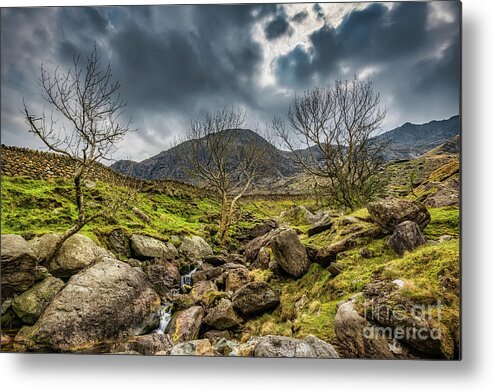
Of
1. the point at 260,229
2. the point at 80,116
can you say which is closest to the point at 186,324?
the point at 260,229

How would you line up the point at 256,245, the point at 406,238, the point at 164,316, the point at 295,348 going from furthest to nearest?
the point at 256,245 < the point at 164,316 < the point at 406,238 < the point at 295,348

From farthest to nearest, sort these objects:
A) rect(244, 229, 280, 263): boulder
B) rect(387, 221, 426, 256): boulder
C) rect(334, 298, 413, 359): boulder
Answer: rect(244, 229, 280, 263): boulder < rect(387, 221, 426, 256): boulder < rect(334, 298, 413, 359): boulder

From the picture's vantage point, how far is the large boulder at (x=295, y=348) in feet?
12.1

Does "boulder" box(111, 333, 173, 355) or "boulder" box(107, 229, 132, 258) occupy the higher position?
"boulder" box(107, 229, 132, 258)

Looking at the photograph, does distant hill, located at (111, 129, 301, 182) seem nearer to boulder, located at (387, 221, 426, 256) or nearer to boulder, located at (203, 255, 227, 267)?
boulder, located at (203, 255, 227, 267)

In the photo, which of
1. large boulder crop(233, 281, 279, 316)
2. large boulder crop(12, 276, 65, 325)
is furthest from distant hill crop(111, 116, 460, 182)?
large boulder crop(12, 276, 65, 325)

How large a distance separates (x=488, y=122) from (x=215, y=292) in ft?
13.9

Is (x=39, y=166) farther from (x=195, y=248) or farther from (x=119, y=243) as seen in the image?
(x=195, y=248)

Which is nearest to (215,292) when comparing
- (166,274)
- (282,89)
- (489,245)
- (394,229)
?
(166,274)

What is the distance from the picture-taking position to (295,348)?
3.74m

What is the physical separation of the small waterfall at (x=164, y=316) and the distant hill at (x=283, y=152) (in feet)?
6.15

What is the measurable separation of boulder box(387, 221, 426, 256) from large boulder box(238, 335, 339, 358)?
149cm

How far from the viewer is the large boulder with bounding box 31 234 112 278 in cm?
415

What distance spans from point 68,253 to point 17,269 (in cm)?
65
